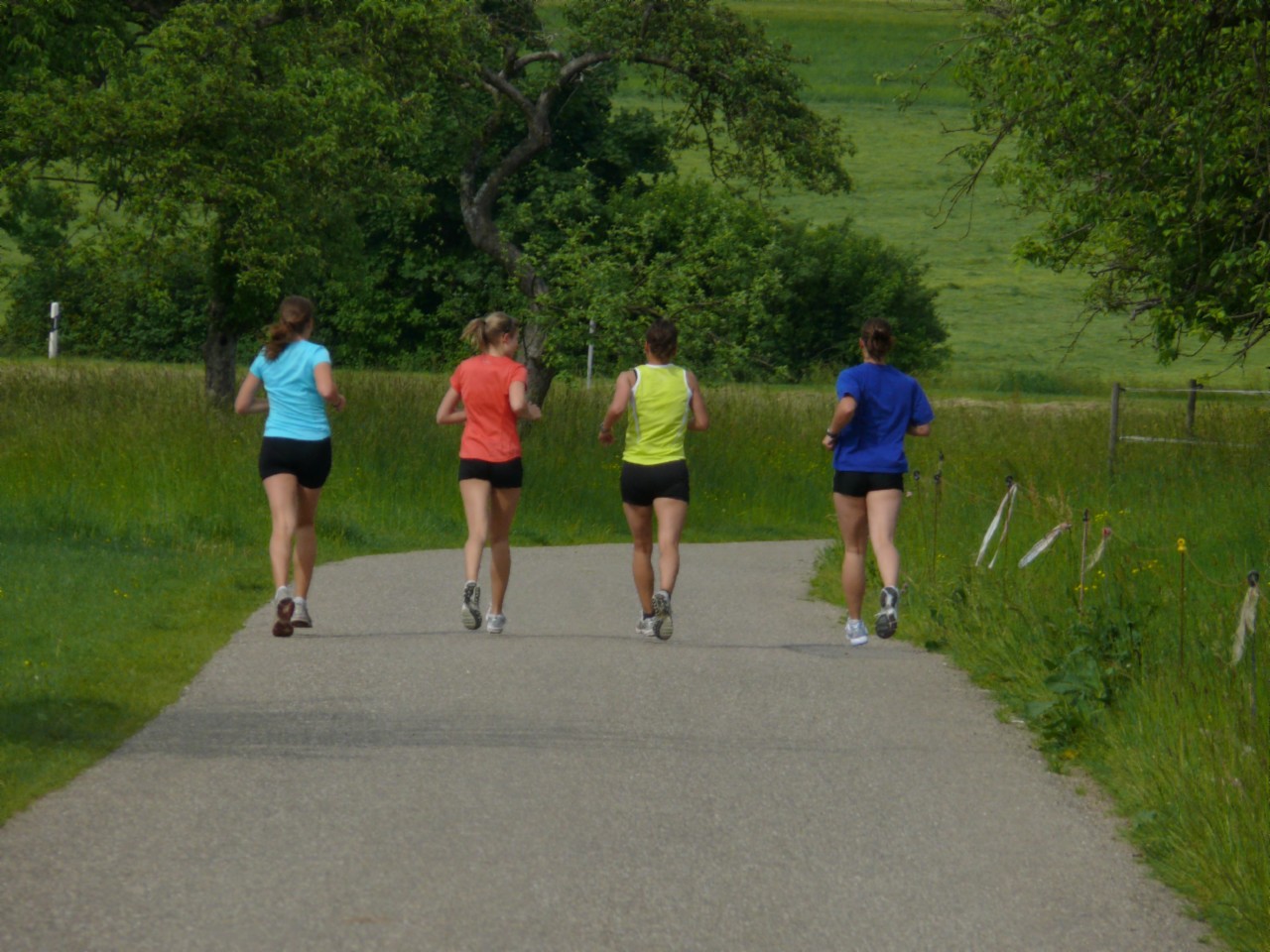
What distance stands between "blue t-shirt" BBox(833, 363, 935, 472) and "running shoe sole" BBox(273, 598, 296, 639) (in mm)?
3182

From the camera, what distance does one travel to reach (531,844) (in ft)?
20.4

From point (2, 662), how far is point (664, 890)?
196 inches

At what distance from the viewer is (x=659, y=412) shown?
11.5 metres

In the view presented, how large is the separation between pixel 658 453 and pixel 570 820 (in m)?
5.19

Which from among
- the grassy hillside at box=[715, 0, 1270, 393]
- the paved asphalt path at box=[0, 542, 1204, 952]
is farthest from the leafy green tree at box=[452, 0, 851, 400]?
the paved asphalt path at box=[0, 542, 1204, 952]

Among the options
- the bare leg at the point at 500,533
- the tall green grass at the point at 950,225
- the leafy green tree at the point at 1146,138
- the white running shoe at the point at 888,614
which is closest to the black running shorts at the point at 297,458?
the bare leg at the point at 500,533

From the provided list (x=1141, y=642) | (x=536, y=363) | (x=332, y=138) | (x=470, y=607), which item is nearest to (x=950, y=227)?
(x=536, y=363)

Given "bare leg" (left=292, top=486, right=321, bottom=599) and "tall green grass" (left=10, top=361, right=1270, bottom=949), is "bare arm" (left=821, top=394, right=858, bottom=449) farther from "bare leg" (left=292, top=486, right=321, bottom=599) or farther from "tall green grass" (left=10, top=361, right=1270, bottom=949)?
"bare leg" (left=292, top=486, right=321, bottom=599)

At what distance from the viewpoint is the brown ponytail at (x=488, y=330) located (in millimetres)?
11617

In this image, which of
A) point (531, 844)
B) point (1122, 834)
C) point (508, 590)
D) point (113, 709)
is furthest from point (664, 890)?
point (508, 590)

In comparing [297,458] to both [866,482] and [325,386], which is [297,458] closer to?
[325,386]

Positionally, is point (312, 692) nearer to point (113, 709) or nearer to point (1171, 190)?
point (113, 709)

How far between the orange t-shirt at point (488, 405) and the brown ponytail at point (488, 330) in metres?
0.09

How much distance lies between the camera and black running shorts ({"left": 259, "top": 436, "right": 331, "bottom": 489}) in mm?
11289
